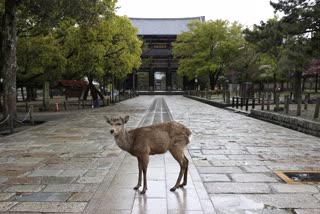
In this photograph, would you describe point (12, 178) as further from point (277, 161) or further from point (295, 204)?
point (277, 161)

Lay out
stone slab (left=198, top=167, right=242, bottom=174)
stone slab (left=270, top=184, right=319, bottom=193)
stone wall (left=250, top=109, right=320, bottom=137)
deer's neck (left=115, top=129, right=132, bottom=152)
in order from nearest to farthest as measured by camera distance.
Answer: deer's neck (left=115, top=129, right=132, bottom=152), stone slab (left=270, top=184, right=319, bottom=193), stone slab (left=198, top=167, right=242, bottom=174), stone wall (left=250, top=109, right=320, bottom=137)

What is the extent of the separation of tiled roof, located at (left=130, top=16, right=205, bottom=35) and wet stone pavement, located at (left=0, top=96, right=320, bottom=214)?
56.4 m

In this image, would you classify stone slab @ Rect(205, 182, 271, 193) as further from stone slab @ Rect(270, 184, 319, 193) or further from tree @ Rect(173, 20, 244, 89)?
tree @ Rect(173, 20, 244, 89)

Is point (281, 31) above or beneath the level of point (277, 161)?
above

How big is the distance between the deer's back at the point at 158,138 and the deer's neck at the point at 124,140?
0.08 metres

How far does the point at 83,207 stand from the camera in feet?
14.1

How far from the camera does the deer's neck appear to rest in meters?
4.74

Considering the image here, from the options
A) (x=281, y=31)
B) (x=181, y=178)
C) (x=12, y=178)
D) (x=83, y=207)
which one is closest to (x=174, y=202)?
(x=181, y=178)

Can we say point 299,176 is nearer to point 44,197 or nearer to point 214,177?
point 214,177

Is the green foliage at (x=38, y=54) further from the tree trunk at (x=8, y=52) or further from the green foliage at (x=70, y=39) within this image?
the tree trunk at (x=8, y=52)

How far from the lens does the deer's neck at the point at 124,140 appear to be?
15.5 ft

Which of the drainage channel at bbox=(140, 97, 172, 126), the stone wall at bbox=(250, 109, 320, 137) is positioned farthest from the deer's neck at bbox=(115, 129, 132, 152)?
the drainage channel at bbox=(140, 97, 172, 126)

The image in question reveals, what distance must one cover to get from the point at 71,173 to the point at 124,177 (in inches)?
41.3

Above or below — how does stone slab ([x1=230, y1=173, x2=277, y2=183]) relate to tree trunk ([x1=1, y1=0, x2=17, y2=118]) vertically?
below
